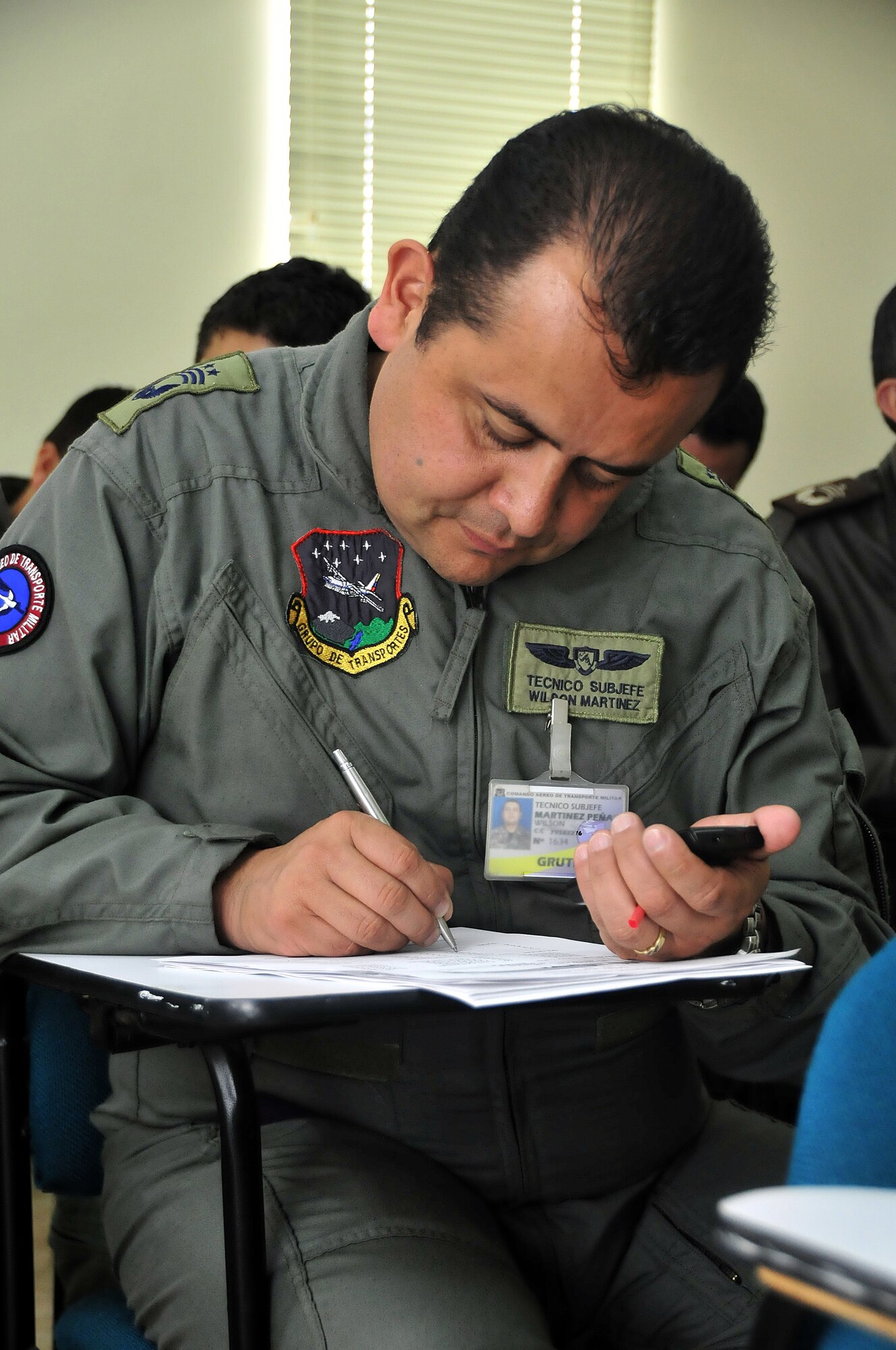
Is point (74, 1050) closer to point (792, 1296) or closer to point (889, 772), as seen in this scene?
point (792, 1296)

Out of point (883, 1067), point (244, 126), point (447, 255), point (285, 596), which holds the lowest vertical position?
point (883, 1067)

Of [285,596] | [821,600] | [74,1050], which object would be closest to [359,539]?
[285,596]

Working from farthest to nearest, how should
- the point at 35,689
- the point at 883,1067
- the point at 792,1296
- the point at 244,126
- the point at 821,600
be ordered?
the point at 244,126 → the point at 821,600 → the point at 35,689 → the point at 883,1067 → the point at 792,1296

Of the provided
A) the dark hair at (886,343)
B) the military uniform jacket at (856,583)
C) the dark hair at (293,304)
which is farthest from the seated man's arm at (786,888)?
the dark hair at (886,343)

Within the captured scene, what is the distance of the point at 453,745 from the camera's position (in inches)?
43.0

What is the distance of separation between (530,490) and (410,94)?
3097mm

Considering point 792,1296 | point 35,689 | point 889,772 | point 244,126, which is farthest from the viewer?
point 244,126

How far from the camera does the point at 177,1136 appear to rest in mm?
1003

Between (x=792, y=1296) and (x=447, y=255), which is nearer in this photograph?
(x=792, y=1296)

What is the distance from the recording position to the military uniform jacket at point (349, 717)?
997 millimetres

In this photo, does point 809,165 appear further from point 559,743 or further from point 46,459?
point 559,743

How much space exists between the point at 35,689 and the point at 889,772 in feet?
4.12

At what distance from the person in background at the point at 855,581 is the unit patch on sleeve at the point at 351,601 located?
3.55 ft

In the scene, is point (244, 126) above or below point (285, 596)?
above
